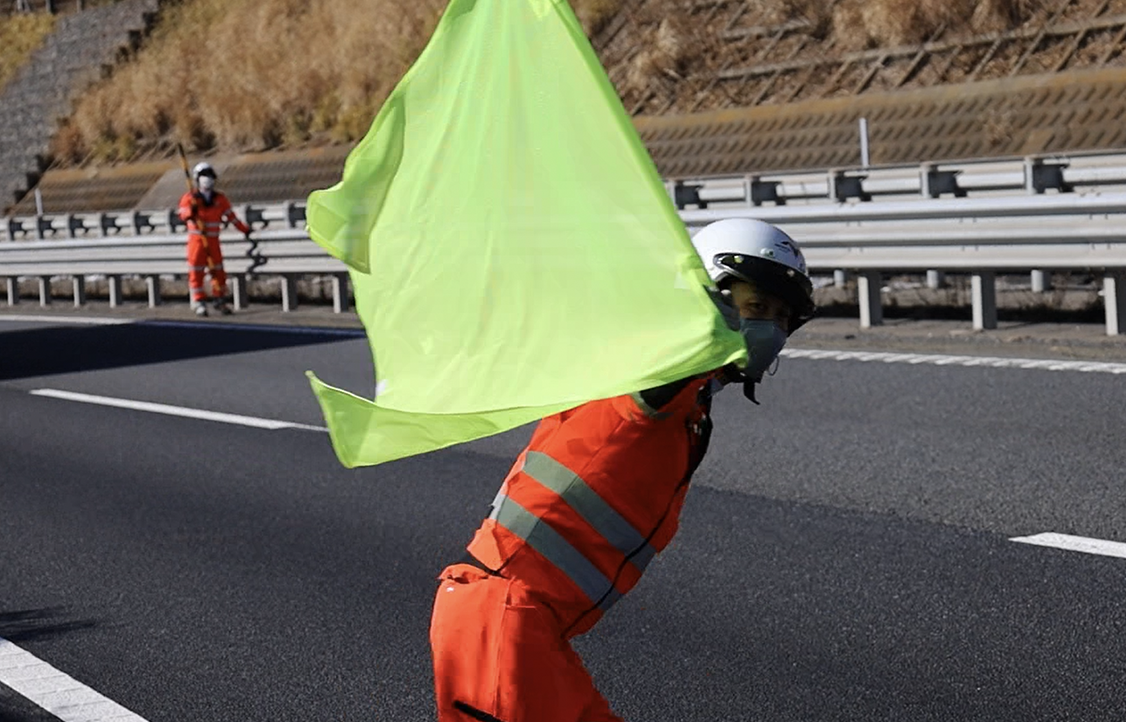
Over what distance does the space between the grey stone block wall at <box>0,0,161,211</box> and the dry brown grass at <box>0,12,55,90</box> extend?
2.97 feet

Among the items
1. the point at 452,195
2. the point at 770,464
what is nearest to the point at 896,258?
the point at 770,464

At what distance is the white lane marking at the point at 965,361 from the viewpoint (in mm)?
10828

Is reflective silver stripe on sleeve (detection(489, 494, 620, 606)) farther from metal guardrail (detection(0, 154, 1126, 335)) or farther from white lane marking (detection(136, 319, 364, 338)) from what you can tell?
white lane marking (detection(136, 319, 364, 338))

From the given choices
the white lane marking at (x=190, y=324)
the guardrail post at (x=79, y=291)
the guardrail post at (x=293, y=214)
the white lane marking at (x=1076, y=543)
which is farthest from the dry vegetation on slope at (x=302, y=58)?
the white lane marking at (x=1076, y=543)

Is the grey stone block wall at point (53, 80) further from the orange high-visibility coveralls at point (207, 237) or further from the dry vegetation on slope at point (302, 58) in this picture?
the orange high-visibility coveralls at point (207, 237)

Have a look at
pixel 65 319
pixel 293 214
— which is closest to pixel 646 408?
pixel 293 214

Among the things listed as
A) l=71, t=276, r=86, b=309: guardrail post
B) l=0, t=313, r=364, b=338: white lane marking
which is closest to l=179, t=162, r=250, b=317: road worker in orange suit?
l=0, t=313, r=364, b=338: white lane marking

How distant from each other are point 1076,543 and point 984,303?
6319mm

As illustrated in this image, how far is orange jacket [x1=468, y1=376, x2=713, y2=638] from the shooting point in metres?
2.94

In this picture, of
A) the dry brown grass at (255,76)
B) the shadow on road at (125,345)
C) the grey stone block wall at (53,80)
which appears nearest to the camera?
the shadow on road at (125,345)

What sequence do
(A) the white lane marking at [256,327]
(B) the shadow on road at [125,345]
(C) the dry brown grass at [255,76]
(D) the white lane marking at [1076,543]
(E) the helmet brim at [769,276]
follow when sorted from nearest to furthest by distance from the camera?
(E) the helmet brim at [769,276]
(D) the white lane marking at [1076,543]
(B) the shadow on road at [125,345]
(A) the white lane marking at [256,327]
(C) the dry brown grass at [255,76]

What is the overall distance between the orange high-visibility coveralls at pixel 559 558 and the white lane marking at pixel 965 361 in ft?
26.8

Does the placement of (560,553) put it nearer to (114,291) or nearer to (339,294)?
(339,294)

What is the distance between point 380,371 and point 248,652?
3229 mm
